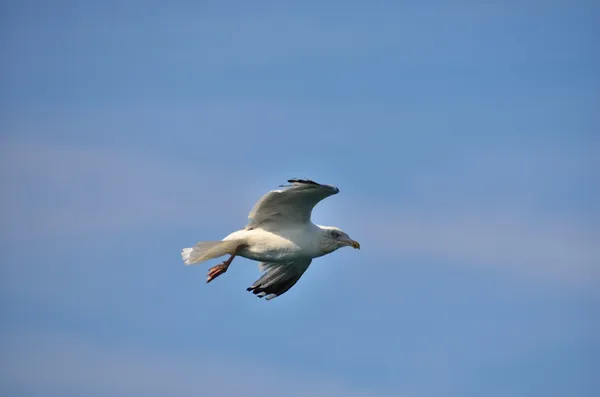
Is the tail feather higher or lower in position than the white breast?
lower

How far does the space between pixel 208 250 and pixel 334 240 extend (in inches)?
122

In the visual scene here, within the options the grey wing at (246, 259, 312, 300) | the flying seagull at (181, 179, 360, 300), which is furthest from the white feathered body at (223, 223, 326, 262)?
the grey wing at (246, 259, 312, 300)

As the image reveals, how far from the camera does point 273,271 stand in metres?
32.2

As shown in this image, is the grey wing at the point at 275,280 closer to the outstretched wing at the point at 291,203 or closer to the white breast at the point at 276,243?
the white breast at the point at 276,243

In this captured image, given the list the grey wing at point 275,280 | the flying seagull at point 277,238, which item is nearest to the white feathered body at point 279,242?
the flying seagull at point 277,238

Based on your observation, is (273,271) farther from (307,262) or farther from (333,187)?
(333,187)

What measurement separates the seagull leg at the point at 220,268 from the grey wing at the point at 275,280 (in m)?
2.24

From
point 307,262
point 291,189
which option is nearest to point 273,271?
point 307,262

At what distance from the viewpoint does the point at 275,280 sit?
32.3 metres

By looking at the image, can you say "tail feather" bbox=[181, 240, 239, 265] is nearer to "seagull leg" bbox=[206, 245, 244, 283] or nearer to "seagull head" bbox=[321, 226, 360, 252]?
"seagull leg" bbox=[206, 245, 244, 283]

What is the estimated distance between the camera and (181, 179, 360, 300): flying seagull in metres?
29.6

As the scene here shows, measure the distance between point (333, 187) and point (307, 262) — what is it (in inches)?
152

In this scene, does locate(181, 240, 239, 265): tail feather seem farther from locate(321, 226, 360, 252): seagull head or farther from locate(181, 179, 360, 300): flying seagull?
locate(321, 226, 360, 252): seagull head

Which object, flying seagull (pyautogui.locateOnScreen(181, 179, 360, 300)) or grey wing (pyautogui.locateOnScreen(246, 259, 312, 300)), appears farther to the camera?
grey wing (pyautogui.locateOnScreen(246, 259, 312, 300))
